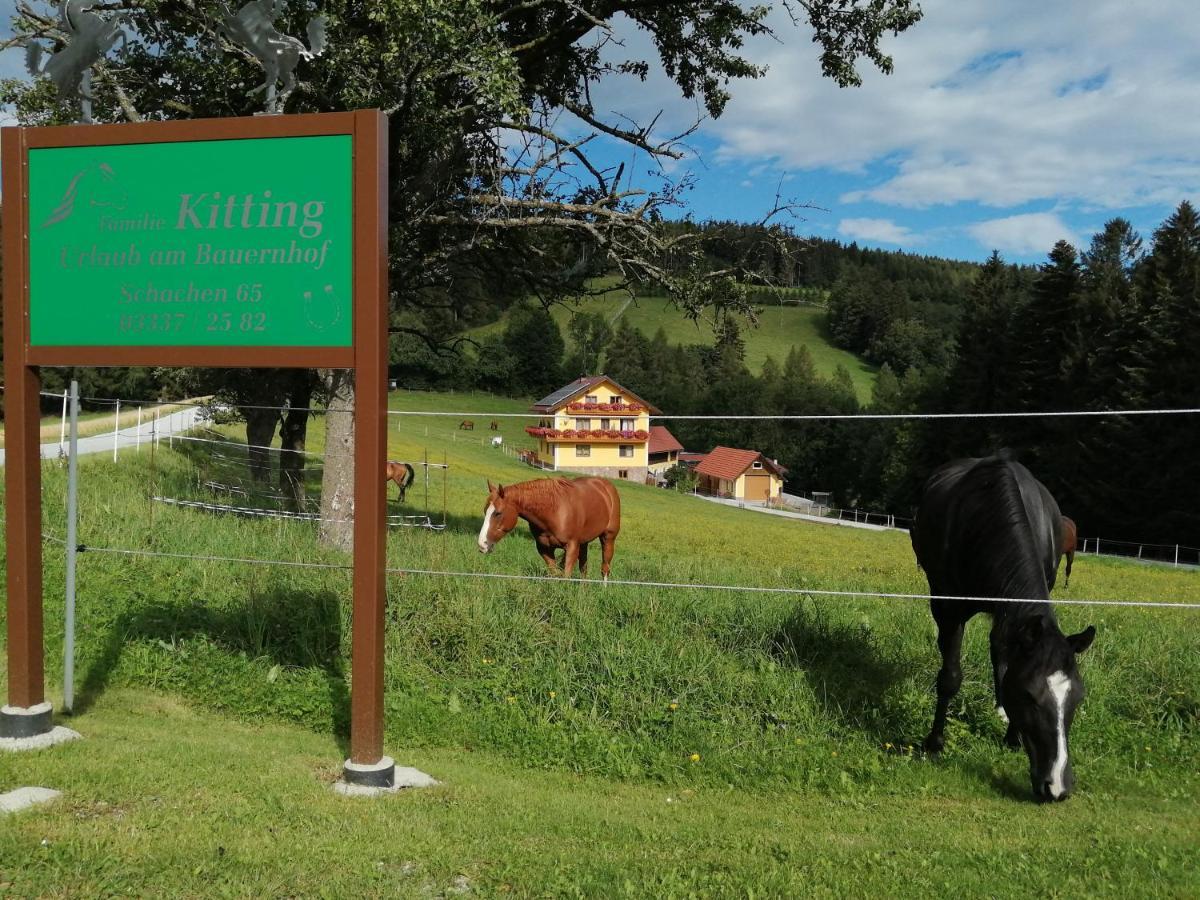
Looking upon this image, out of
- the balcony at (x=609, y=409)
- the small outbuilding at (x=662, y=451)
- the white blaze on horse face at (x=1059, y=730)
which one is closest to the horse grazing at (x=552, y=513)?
the balcony at (x=609, y=409)

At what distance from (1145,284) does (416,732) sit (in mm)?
40331

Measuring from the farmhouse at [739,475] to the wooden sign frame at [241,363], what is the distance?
11769mm

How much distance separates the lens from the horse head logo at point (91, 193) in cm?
508

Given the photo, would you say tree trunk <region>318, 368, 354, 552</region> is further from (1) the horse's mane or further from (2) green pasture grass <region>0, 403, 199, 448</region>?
(2) green pasture grass <region>0, 403, 199, 448</region>

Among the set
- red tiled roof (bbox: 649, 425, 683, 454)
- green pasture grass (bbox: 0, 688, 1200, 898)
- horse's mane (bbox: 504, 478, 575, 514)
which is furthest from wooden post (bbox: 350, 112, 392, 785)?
red tiled roof (bbox: 649, 425, 683, 454)

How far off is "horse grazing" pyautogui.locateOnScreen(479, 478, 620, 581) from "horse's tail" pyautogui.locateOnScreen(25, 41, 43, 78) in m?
5.06

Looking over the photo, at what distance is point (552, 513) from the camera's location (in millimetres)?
8914

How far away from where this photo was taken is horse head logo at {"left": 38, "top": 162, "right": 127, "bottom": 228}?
5.08m

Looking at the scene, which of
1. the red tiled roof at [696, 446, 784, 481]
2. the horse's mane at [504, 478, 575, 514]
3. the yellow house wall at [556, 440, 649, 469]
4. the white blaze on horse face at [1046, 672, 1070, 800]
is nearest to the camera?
the white blaze on horse face at [1046, 672, 1070, 800]

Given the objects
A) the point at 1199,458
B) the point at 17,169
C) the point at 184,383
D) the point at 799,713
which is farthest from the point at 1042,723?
the point at 1199,458

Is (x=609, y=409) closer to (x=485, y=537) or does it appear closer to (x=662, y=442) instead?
(x=485, y=537)

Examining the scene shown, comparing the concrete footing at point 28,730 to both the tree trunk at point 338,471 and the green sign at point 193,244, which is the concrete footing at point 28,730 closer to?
the green sign at point 193,244

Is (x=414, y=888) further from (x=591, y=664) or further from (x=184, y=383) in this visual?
(x=184, y=383)

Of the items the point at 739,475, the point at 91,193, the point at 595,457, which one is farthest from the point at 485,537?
the point at 739,475
